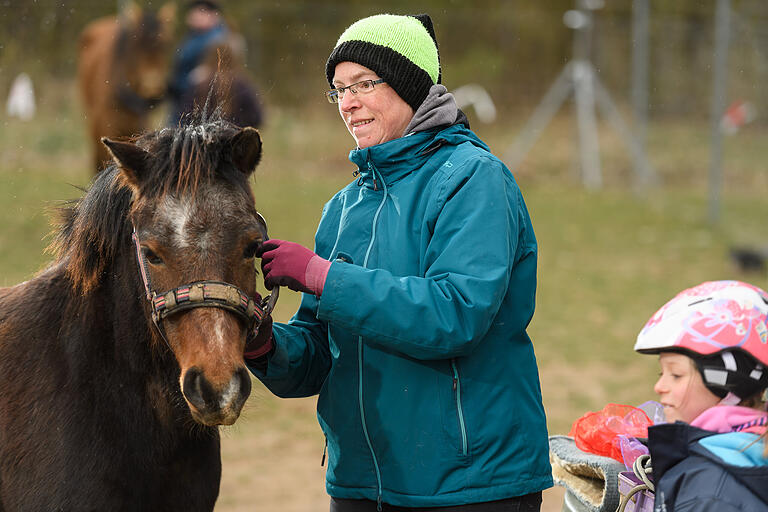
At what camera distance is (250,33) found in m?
16.4

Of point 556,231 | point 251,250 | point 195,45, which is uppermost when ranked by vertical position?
point 195,45

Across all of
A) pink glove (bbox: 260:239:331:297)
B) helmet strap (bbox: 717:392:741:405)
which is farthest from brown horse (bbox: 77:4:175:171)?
helmet strap (bbox: 717:392:741:405)

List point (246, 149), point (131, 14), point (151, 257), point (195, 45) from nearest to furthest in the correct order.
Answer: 1. point (151, 257)
2. point (246, 149)
3. point (195, 45)
4. point (131, 14)

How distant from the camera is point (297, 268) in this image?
7.19 feet

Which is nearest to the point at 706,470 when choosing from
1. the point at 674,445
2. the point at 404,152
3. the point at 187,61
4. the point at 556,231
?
the point at 674,445

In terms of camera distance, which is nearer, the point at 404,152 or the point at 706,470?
the point at 706,470

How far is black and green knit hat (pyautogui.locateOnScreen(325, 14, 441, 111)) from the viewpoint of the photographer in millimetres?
2420

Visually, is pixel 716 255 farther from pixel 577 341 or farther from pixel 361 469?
pixel 361 469

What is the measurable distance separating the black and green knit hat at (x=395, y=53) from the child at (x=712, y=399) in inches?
37.2

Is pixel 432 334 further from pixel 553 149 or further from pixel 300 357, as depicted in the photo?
pixel 553 149

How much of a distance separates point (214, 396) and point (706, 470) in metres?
1.15

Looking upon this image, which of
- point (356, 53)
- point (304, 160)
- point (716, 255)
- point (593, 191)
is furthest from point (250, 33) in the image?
point (356, 53)

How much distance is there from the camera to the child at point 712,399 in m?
1.88

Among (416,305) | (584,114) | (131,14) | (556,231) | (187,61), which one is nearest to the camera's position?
(416,305)
